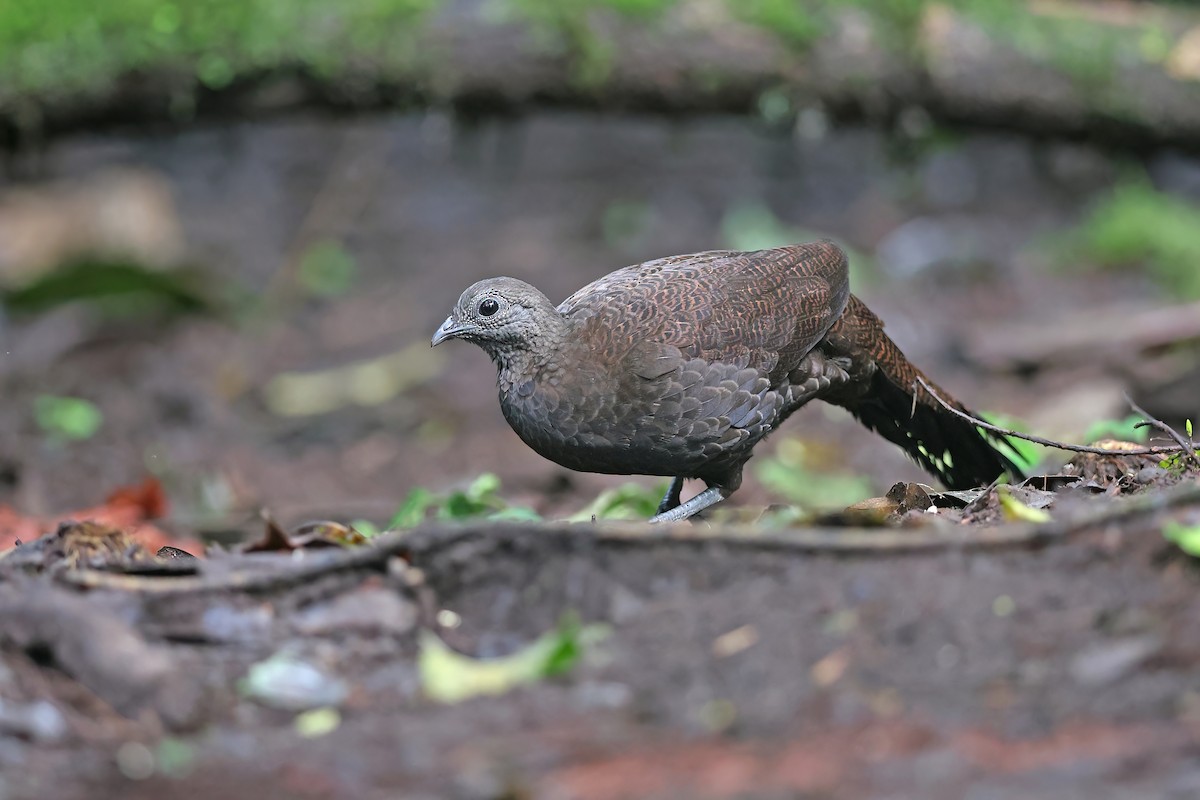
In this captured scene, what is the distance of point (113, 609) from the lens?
3264 millimetres

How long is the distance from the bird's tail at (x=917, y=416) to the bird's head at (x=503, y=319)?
4.08 ft

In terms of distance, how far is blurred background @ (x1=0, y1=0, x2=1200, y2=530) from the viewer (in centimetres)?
818

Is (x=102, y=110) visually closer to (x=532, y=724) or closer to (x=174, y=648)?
(x=174, y=648)

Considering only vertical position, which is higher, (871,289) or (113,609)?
(113,609)

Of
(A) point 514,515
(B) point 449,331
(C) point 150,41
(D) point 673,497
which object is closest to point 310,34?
(C) point 150,41

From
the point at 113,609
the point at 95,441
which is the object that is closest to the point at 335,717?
the point at 113,609

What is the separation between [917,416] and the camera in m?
5.92

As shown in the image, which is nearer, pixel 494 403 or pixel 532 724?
pixel 532 724

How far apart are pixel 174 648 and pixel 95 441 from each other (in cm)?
554

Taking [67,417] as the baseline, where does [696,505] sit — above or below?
above

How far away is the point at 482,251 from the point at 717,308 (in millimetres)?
8101

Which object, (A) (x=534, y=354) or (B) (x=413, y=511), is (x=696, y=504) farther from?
(B) (x=413, y=511)

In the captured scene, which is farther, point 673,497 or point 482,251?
point 482,251

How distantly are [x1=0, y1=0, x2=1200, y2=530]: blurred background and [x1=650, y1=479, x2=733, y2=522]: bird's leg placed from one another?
1.19m
